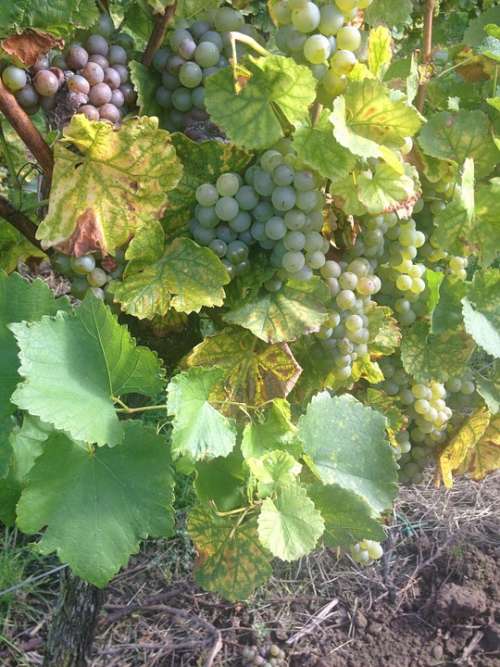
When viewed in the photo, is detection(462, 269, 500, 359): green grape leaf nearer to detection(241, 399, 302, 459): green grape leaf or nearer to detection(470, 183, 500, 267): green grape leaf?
detection(470, 183, 500, 267): green grape leaf

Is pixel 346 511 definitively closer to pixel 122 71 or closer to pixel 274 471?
pixel 274 471

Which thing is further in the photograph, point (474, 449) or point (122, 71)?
point (474, 449)

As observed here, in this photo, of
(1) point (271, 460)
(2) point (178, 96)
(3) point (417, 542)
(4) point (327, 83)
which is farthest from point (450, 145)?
(3) point (417, 542)

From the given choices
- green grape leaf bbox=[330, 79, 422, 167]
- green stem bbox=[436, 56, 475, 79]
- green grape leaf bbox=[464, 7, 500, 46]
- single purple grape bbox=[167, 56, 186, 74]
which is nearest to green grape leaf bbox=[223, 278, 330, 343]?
green grape leaf bbox=[330, 79, 422, 167]

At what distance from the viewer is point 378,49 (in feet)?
2.91

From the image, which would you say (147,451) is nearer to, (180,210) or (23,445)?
(23,445)

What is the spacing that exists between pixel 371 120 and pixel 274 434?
0.42m

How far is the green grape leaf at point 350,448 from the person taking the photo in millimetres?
995

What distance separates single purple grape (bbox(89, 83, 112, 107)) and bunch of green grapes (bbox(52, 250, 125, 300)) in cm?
19

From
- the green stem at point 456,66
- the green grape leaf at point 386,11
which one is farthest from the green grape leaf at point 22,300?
the green stem at point 456,66

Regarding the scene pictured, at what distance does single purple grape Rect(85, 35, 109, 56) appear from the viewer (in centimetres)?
89

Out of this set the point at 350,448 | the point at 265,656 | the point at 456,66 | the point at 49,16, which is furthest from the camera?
the point at 265,656

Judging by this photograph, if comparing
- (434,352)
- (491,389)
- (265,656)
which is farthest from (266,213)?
(265,656)

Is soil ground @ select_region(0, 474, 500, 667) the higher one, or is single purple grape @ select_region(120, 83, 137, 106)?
single purple grape @ select_region(120, 83, 137, 106)
